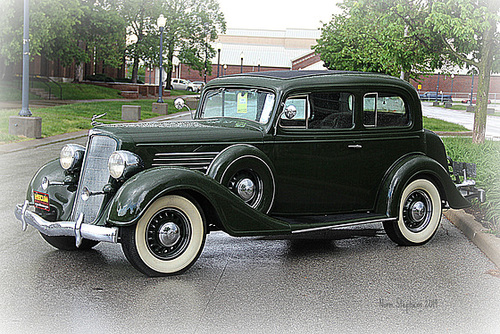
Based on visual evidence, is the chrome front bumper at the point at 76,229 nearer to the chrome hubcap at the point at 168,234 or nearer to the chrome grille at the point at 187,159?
the chrome hubcap at the point at 168,234

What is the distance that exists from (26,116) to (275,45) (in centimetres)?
8416

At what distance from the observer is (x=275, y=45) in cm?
10188

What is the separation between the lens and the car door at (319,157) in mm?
6785

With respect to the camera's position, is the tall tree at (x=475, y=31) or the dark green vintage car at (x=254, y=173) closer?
the dark green vintage car at (x=254, y=173)

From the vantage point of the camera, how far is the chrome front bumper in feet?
18.3

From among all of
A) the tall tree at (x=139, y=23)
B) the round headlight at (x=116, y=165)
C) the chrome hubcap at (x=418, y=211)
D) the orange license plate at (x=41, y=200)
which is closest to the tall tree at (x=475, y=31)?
the chrome hubcap at (x=418, y=211)

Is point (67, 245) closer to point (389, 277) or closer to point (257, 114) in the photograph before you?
point (257, 114)

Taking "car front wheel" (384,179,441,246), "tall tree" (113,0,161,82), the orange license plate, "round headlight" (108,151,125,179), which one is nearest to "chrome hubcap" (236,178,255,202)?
"round headlight" (108,151,125,179)

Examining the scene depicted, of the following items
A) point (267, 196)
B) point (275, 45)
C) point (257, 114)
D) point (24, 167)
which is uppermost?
point (275, 45)

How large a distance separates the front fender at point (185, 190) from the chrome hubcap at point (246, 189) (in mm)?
285

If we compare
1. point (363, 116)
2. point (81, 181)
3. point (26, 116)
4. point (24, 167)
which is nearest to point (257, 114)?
point (363, 116)

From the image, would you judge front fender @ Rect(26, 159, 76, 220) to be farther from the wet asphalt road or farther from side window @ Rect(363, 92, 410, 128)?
side window @ Rect(363, 92, 410, 128)

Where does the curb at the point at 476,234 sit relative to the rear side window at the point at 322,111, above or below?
below

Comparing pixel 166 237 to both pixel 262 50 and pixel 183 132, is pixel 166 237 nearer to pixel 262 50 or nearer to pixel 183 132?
pixel 183 132
